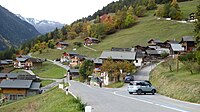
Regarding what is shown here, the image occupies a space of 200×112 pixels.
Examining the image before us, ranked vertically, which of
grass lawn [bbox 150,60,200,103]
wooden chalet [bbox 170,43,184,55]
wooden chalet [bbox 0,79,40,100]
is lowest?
wooden chalet [bbox 0,79,40,100]

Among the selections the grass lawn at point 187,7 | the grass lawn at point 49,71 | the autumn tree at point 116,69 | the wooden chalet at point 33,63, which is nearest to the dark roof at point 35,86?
the autumn tree at point 116,69

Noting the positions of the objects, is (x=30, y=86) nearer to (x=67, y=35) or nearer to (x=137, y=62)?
(x=137, y=62)

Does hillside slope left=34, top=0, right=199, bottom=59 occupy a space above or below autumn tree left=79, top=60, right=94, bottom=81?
above

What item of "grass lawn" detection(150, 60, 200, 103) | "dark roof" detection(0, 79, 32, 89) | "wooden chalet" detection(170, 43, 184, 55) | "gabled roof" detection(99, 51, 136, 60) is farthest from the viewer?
"wooden chalet" detection(170, 43, 184, 55)

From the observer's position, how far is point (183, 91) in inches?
1131

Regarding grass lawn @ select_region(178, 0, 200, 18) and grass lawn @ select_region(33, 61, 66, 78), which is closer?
grass lawn @ select_region(33, 61, 66, 78)

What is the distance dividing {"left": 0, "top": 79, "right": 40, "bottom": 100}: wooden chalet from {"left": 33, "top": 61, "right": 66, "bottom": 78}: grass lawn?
78.3 feet

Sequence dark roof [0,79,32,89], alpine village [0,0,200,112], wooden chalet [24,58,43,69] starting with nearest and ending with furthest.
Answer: alpine village [0,0,200,112] → dark roof [0,79,32,89] → wooden chalet [24,58,43,69]

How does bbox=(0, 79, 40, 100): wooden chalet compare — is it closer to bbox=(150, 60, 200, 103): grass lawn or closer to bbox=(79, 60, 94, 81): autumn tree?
bbox=(79, 60, 94, 81): autumn tree

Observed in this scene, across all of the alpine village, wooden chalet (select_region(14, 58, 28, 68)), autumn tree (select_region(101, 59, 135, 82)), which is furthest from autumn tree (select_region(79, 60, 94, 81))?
wooden chalet (select_region(14, 58, 28, 68))

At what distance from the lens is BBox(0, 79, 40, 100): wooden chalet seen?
73.9 m

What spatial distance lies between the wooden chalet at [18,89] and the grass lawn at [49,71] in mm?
23880

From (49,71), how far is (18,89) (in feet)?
119

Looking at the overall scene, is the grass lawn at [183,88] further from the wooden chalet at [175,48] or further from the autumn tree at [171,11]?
the autumn tree at [171,11]
